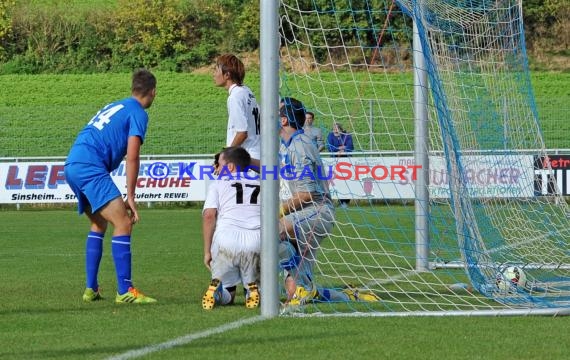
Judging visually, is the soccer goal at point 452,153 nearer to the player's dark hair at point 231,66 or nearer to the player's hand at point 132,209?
the player's dark hair at point 231,66

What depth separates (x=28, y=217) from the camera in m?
20.8

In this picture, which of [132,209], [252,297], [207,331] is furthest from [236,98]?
[207,331]

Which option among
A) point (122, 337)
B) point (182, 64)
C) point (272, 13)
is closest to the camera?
point (122, 337)

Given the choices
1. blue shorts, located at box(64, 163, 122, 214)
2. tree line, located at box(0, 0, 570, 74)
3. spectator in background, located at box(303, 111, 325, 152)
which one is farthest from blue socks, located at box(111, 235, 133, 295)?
tree line, located at box(0, 0, 570, 74)

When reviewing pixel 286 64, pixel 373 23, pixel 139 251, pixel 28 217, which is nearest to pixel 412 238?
pixel 139 251

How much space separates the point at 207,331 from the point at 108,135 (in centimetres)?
233

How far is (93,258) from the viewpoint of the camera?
8.65m

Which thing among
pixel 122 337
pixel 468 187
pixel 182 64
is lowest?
pixel 122 337

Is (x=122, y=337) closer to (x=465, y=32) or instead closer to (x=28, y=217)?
(x=465, y=32)

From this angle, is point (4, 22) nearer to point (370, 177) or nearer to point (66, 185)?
point (66, 185)

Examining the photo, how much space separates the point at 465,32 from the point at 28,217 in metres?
12.0

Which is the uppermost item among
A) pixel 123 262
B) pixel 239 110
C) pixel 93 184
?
pixel 239 110

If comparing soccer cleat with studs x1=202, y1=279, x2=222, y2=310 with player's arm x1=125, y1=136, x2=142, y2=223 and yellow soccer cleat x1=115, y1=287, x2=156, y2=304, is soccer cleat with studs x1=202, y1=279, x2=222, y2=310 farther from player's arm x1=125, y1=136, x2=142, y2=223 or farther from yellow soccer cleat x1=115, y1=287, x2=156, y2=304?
player's arm x1=125, y1=136, x2=142, y2=223

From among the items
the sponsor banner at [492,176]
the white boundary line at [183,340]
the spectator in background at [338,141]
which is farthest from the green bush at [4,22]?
the white boundary line at [183,340]
